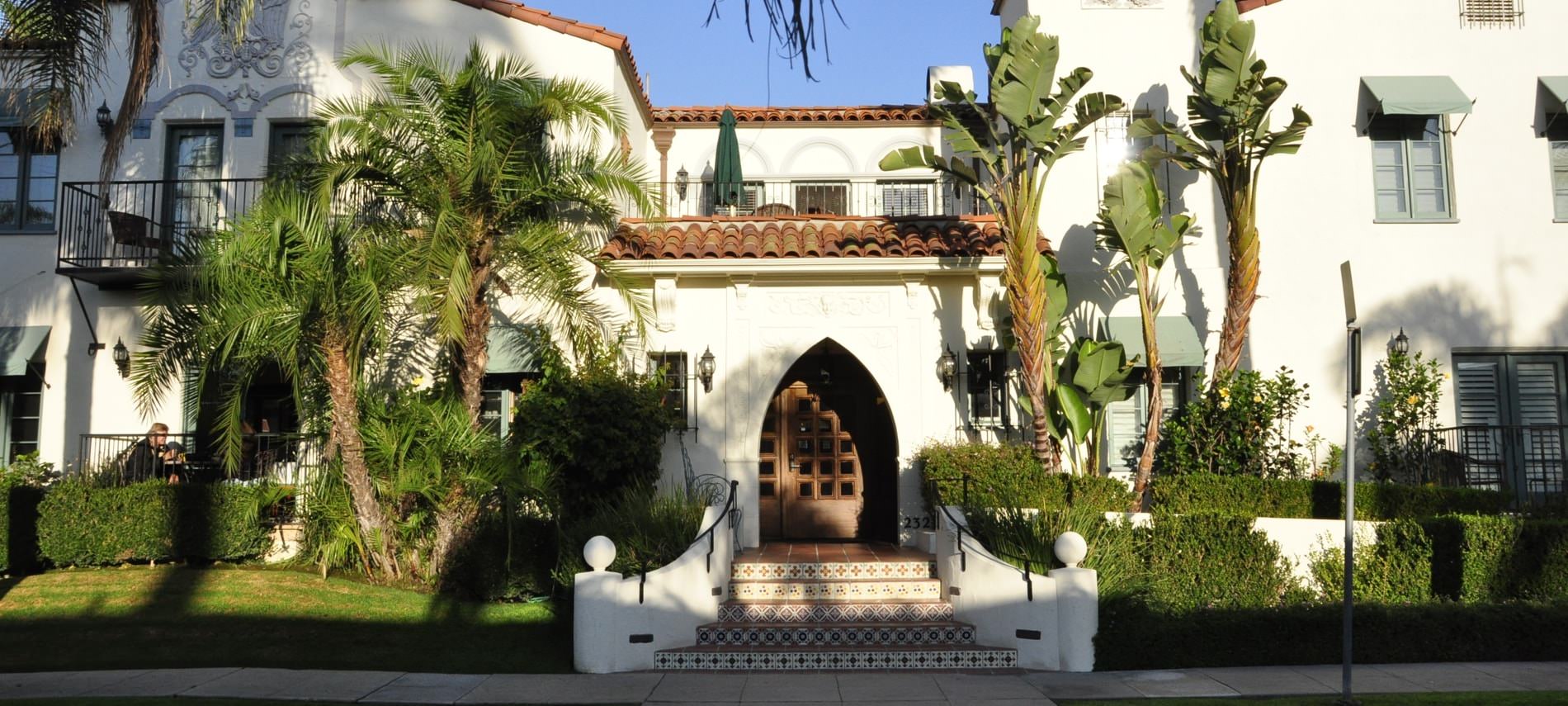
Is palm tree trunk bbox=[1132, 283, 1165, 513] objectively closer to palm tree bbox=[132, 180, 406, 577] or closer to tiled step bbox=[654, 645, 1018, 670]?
tiled step bbox=[654, 645, 1018, 670]

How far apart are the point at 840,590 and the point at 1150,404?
4.72 m

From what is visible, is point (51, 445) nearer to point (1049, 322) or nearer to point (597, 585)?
point (597, 585)

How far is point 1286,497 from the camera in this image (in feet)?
41.5

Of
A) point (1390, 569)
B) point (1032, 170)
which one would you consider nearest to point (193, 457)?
point (1032, 170)

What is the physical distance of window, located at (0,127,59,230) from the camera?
14.8 m

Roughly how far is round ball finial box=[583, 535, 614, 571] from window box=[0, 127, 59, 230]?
1002cm

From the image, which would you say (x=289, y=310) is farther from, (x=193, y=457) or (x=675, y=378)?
(x=675, y=378)

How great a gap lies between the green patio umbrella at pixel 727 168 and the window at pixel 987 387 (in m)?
4.28

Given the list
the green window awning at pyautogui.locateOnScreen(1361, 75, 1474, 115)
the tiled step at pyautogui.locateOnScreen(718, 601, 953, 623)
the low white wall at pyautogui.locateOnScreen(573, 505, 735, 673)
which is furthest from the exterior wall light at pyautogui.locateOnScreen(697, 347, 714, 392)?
the green window awning at pyautogui.locateOnScreen(1361, 75, 1474, 115)

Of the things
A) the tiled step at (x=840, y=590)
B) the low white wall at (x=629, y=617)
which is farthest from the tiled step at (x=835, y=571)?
the low white wall at (x=629, y=617)

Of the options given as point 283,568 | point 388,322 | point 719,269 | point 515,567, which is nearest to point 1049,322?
point 719,269

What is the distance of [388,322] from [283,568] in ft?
10.4

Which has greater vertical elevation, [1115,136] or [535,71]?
[535,71]

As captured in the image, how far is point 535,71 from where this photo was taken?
14.9 m
